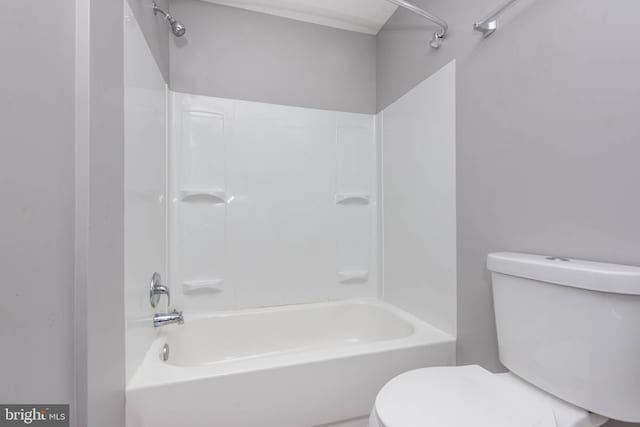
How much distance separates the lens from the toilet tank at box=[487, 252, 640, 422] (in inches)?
25.2

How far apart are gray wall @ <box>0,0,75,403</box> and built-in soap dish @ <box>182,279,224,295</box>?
3.16 ft

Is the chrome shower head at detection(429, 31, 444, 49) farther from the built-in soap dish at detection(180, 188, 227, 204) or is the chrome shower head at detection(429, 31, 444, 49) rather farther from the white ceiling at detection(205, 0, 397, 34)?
the built-in soap dish at detection(180, 188, 227, 204)

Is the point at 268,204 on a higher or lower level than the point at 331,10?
lower

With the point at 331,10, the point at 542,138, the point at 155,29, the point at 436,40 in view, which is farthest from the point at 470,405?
the point at 331,10

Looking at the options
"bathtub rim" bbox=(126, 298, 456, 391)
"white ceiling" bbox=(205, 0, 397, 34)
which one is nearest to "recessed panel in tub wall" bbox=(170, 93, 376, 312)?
"bathtub rim" bbox=(126, 298, 456, 391)

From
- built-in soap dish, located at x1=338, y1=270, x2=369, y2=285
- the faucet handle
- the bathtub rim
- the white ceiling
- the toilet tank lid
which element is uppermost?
the white ceiling

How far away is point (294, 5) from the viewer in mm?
1688

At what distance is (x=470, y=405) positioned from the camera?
2.40ft

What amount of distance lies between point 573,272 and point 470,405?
444mm

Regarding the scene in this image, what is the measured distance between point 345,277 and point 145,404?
1245 millimetres

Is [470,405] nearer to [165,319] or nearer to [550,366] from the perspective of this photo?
[550,366]

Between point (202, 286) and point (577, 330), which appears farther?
point (202, 286)

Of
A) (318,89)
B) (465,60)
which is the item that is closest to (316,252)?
(318,89)

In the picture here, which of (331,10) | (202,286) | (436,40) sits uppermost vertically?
(331,10)
